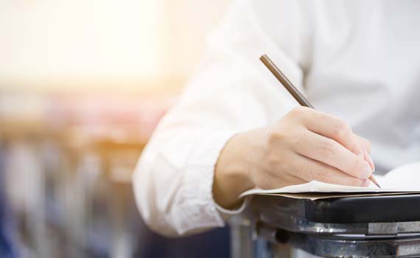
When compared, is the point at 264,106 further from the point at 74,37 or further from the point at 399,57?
the point at 74,37

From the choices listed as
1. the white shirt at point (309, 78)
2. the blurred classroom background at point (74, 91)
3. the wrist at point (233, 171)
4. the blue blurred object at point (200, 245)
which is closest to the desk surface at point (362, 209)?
the wrist at point (233, 171)

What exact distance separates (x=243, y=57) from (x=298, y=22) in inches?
3.7

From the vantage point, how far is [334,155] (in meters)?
0.46

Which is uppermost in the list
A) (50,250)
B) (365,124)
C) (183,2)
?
(183,2)

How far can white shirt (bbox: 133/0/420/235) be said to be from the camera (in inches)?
28.5

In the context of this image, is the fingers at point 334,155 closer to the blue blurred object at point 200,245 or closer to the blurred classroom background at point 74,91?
the blue blurred object at point 200,245

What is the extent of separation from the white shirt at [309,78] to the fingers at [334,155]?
211 millimetres

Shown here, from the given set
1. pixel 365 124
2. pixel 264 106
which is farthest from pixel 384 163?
pixel 264 106

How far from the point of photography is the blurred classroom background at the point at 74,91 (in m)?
2.85

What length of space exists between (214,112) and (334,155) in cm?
28

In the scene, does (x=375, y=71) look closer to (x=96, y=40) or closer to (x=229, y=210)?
(x=229, y=210)

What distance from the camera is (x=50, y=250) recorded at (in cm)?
301

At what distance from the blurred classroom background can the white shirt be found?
1.78m

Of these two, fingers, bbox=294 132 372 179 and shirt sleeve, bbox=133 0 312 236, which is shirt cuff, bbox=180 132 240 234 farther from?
fingers, bbox=294 132 372 179
